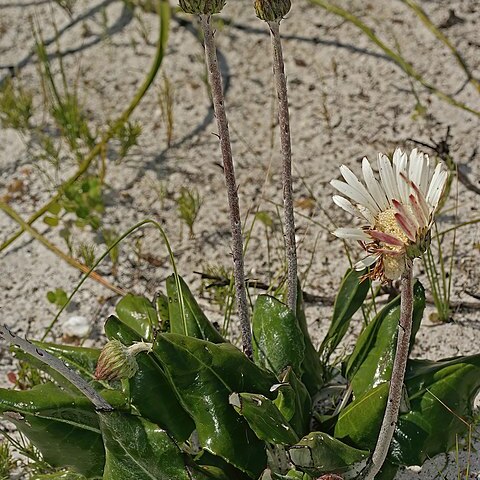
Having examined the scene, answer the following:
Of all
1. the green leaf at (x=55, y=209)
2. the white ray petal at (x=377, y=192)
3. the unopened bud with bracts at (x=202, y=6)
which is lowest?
the green leaf at (x=55, y=209)

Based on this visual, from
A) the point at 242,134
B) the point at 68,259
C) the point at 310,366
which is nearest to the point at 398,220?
the point at 310,366

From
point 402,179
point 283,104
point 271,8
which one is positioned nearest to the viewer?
point 402,179

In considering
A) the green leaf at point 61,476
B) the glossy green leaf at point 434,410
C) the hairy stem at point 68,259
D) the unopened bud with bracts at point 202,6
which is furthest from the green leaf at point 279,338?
the hairy stem at point 68,259

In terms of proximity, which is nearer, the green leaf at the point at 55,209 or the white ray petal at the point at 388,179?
the white ray petal at the point at 388,179

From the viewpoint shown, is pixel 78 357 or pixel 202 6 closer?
pixel 202 6

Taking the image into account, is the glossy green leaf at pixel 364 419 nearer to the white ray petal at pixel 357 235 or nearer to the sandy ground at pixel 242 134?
the white ray petal at pixel 357 235

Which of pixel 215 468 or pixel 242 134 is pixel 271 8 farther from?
pixel 242 134
